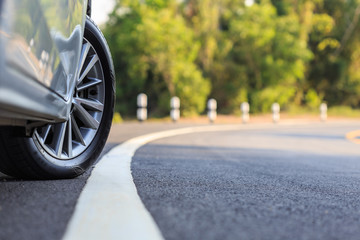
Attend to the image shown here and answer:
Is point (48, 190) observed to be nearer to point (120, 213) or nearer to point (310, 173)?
point (120, 213)

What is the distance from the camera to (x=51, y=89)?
8.13 ft

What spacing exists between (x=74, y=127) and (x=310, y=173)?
2.25 metres

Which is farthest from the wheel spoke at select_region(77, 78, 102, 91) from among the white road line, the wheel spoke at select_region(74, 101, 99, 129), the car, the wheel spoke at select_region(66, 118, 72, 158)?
the white road line

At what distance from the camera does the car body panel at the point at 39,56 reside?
1.84m

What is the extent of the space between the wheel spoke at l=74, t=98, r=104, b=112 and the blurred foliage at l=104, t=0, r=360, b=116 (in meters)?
22.0

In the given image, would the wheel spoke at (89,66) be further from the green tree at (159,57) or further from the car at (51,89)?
the green tree at (159,57)

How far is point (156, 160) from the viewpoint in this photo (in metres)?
5.11

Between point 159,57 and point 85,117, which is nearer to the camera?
point 85,117

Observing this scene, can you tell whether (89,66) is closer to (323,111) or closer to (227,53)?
(323,111)

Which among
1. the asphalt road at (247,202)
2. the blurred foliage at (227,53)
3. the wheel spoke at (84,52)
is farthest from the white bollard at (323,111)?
the wheel spoke at (84,52)

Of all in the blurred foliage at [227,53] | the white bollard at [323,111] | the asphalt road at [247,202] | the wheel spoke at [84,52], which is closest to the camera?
the asphalt road at [247,202]

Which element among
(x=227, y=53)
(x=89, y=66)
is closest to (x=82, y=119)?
(x=89, y=66)

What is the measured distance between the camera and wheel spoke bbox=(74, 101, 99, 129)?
3.60m

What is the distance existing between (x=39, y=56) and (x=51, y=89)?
0.28 m
